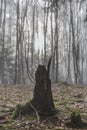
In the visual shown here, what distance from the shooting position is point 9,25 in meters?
37.8

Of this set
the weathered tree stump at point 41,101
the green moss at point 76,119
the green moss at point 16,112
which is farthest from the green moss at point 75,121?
the green moss at point 16,112

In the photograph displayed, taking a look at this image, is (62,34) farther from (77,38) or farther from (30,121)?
(30,121)

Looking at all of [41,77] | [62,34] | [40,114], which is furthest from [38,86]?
[62,34]

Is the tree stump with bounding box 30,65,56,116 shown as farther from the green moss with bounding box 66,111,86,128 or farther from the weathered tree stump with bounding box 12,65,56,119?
the green moss with bounding box 66,111,86,128

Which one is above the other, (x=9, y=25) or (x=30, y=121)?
(x=9, y=25)

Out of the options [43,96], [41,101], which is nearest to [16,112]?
[41,101]

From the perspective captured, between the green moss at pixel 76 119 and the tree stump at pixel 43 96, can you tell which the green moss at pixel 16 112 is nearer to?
the tree stump at pixel 43 96

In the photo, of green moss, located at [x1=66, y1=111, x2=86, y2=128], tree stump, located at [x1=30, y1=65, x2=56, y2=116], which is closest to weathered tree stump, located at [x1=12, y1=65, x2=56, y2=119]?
tree stump, located at [x1=30, y1=65, x2=56, y2=116]

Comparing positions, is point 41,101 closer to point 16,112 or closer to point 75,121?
point 16,112

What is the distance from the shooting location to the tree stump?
809 centimetres

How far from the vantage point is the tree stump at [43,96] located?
809cm

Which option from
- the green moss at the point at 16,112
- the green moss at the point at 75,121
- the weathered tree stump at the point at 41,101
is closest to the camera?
the green moss at the point at 75,121

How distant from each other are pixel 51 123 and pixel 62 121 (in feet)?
1.22

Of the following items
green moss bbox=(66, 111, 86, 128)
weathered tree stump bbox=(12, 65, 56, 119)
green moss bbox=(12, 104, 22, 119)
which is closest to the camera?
green moss bbox=(66, 111, 86, 128)
